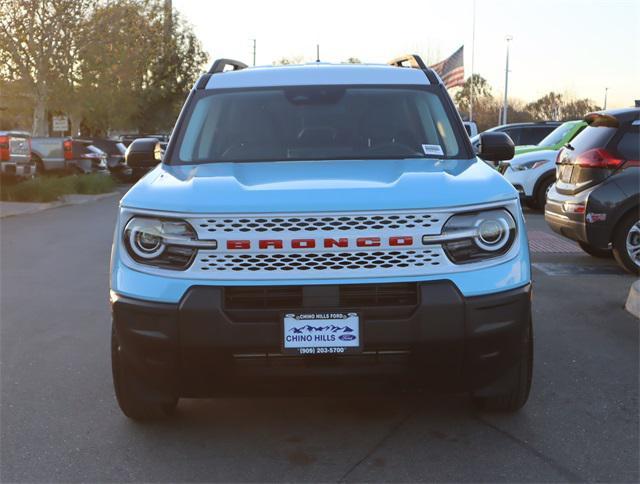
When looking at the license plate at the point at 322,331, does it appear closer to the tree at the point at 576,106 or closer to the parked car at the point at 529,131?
the parked car at the point at 529,131

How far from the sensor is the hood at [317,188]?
377 cm

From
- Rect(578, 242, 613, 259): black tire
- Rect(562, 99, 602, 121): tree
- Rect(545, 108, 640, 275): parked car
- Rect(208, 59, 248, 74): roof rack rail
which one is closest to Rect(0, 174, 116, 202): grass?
Rect(578, 242, 613, 259): black tire

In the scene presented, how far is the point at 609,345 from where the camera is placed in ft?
19.8

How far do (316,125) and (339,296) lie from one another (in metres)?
1.78

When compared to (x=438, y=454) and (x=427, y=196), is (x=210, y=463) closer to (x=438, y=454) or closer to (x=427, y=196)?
(x=438, y=454)

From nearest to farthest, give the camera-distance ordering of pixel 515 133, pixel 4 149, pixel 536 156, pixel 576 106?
pixel 536 156 → pixel 4 149 → pixel 515 133 → pixel 576 106

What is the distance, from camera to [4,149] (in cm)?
2005

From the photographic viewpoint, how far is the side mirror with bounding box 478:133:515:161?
18.0 ft

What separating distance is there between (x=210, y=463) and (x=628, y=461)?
185 cm

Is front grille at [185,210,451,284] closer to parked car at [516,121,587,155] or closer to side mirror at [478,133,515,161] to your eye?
side mirror at [478,133,515,161]

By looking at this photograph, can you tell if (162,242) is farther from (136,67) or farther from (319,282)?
(136,67)

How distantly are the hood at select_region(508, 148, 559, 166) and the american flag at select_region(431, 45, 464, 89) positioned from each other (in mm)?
19662

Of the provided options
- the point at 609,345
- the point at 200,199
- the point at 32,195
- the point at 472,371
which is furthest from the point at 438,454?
the point at 32,195

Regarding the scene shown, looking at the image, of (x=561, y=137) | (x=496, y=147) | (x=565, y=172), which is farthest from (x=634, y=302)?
(x=561, y=137)
